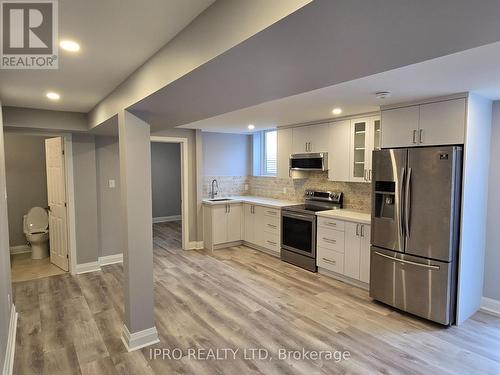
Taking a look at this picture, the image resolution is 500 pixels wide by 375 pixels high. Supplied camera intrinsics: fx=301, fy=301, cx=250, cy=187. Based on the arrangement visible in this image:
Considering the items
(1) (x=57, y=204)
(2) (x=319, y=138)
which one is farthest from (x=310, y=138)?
(1) (x=57, y=204)

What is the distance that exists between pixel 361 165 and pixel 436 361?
246 centimetres

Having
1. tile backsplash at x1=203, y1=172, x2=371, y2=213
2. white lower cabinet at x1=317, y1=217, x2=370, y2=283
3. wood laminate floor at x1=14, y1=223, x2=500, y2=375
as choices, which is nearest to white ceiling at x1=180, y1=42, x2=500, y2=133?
tile backsplash at x1=203, y1=172, x2=371, y2=213

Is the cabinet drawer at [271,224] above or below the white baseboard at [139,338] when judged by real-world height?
above

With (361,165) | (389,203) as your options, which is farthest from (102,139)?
(389,203)

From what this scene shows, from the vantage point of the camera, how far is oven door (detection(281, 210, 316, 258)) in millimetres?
4480

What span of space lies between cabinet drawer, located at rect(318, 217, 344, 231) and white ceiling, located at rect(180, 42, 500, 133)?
147 cm

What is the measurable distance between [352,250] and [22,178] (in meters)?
5.93

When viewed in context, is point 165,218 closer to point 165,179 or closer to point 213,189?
point 165,179

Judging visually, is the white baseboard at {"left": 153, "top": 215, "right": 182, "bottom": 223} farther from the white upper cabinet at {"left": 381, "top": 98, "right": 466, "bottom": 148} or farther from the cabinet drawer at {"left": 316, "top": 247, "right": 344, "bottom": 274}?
the white upper cabinet at {"left": 381, "top": 98, "right": 466, "bottom": 148}

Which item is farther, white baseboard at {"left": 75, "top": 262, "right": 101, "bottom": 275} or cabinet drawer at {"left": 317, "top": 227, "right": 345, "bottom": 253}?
white baseboard at {"left": 75, "top": 262, "right": 101, "bottom": 275}

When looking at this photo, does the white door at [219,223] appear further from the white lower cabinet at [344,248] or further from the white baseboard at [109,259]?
the white lower cabinet at [344,248]

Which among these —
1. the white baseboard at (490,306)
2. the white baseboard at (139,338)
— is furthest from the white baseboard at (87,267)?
the white baseboard at (490,306)

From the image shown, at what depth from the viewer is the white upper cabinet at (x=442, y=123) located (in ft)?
9.63

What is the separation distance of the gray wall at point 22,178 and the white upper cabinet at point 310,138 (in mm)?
4810
